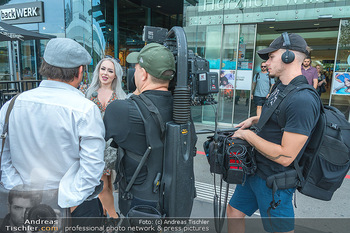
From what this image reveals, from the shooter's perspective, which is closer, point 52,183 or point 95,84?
point 52,183

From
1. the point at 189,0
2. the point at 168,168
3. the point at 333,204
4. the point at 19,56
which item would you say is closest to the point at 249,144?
the point at 168,168

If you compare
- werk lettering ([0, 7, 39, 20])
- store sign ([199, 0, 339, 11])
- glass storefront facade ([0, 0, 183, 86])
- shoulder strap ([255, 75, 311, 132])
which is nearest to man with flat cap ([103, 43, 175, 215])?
shoulder strap ([255, 75, 311, 132])

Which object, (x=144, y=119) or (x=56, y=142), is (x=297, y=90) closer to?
(x=144, y=119)

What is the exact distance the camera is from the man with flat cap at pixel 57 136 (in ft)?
4.59

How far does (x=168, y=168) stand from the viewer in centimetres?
145

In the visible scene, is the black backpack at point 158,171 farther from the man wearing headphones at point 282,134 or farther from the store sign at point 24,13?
the store sign at point 24,13

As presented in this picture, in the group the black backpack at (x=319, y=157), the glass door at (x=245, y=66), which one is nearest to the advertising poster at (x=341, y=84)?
the glass door at (x=245, y=66)

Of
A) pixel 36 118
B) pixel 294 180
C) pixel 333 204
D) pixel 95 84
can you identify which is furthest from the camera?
pixel 333 204

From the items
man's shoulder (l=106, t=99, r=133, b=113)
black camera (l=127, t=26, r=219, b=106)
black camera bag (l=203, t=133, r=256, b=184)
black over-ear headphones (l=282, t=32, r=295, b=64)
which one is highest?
black over-ear headphones (l=282, t=32, r=295, b=64)

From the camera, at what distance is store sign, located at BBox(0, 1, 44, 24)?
954 centimetres

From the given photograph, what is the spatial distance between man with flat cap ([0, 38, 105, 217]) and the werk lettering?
10.2m

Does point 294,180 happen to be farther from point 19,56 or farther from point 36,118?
point 19,56

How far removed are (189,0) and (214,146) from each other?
702cm

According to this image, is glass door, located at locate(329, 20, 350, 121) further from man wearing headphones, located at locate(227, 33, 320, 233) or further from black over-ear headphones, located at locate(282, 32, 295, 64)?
black over-ear headphones, located at locate(282, 32, 295, 64)
